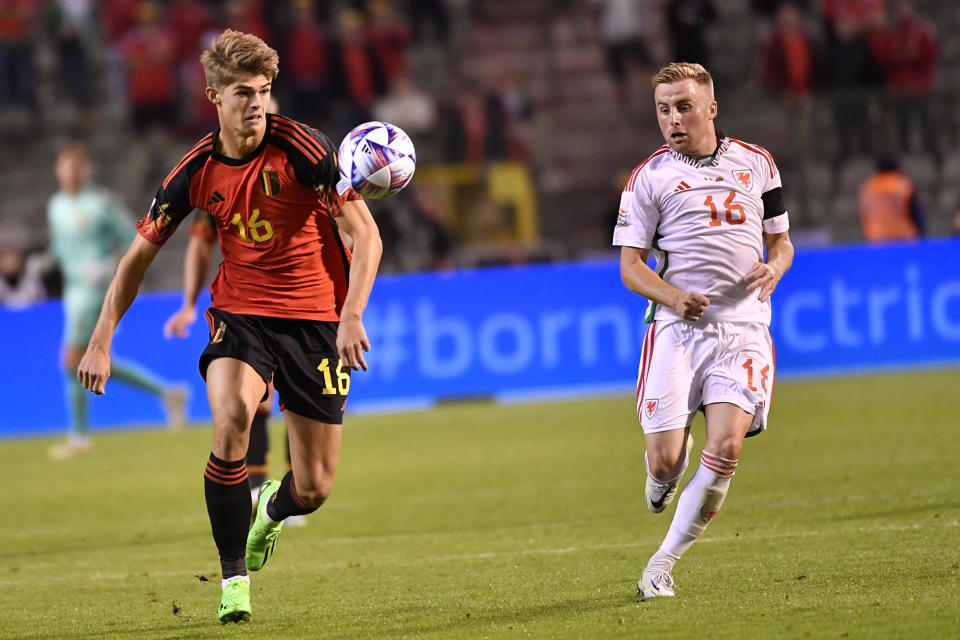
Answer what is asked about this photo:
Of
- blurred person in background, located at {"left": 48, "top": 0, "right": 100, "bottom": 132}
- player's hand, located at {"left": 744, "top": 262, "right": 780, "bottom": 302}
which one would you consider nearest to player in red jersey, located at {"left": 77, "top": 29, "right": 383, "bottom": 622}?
player's hand, located at {"left": 744, "top": 262, "right": 780, "bottom": 302}

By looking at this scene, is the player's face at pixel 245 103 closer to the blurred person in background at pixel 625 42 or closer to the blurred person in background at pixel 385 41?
the blurred person in background at pixel 385 41

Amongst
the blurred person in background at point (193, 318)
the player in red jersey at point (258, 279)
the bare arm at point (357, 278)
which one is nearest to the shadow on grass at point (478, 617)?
the player in red jersey at point (258, 279)

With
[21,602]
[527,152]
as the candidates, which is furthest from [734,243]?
[527,152]

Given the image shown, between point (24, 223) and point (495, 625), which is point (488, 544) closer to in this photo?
point (495, 625)

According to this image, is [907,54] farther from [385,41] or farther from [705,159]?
[705,159]

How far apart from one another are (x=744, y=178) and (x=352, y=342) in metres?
1.72

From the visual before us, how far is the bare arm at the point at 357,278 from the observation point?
529 centimetres

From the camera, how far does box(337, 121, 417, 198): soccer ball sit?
5715 mm

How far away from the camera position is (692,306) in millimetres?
5512

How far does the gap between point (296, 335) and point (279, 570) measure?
172 centimetres

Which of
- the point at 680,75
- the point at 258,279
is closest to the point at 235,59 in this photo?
the point at 258,279

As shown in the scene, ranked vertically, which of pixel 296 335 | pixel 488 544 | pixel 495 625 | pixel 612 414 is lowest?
pixel 612 414

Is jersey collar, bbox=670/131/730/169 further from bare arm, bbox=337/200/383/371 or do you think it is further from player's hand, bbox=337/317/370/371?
player's hand, bbox=337/317/370/371

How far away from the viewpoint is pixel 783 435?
11.2 m
